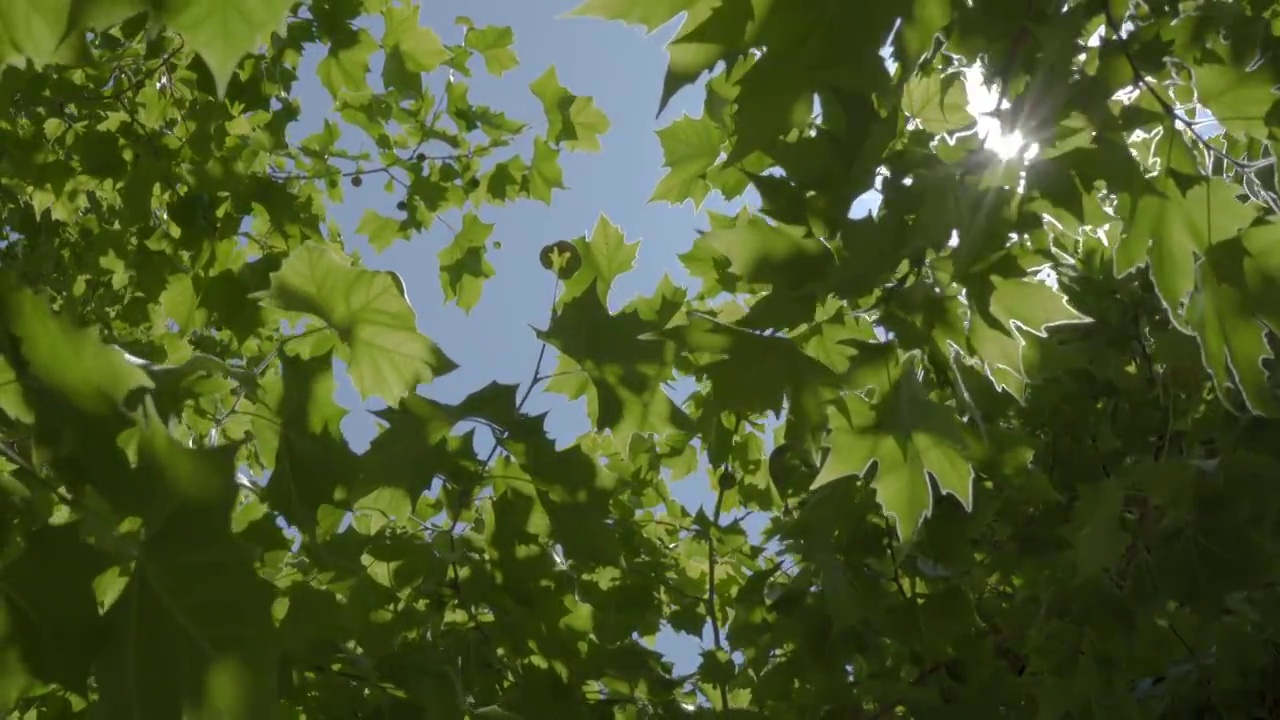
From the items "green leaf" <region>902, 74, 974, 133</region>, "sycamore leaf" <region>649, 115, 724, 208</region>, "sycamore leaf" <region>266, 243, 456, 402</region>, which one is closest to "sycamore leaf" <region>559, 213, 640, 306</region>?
"sycamore leaf" <region>649, 115, 724, 208</region>

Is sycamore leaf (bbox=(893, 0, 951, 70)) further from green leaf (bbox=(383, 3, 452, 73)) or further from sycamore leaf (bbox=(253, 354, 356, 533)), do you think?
green leaf (bbox=(383, 3, 452, 73))

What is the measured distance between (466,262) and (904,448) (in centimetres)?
220

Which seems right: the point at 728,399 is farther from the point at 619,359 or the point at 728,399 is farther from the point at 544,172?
the point at 544,172

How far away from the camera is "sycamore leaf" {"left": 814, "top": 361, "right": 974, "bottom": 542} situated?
1140 mm

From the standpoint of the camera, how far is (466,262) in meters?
3.11

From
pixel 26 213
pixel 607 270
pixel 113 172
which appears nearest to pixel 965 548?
pixel 607 270

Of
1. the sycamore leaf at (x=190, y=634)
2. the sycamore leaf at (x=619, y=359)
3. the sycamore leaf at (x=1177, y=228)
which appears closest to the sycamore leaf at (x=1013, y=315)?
the sycamore leaf at (x=1177, y=228)

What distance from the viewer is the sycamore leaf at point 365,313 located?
1.40 m

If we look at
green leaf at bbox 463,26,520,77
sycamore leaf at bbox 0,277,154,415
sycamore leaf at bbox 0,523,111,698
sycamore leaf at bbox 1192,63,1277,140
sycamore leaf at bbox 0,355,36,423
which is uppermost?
green leaf at bbox 463,26,520,77

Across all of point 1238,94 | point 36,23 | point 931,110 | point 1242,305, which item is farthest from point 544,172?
point 36,23

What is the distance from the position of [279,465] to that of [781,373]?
2.22ft

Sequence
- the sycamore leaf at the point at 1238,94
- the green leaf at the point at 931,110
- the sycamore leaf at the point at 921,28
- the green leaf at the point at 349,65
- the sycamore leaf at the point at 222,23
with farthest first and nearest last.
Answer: the green leaf at the point at 349,65 < the green leaf at the point at 931,110 < the sycamore leaf at the point at 1238,94 < the sycamore leaf at the point at 921,28 < the sycamore leaf at the point at 222,23

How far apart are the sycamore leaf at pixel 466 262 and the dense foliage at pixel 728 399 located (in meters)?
0.01

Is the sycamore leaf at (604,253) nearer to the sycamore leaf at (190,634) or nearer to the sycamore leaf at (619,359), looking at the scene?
the sycamore leaf at (619,359)
